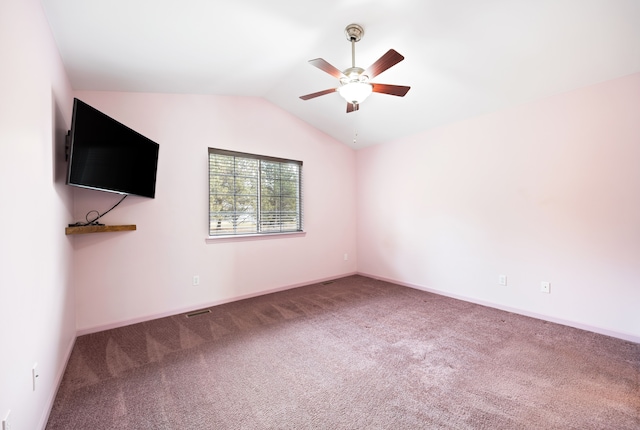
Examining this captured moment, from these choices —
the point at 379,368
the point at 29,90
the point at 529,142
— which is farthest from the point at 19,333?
the point at 529,142

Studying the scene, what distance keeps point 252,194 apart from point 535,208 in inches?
143

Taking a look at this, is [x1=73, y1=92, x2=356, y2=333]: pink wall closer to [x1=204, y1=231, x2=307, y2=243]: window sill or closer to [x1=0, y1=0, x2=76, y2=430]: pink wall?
[x1=204, y1=231, x2=307, y2=243]: window sill

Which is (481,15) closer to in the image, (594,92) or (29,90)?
(594,92)

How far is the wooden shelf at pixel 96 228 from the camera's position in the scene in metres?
2.45

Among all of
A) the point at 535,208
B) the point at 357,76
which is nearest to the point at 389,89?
the point at 357,76

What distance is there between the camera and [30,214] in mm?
1561

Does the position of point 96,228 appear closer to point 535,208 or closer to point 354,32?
point 354,32

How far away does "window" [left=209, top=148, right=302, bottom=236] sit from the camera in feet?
12.2

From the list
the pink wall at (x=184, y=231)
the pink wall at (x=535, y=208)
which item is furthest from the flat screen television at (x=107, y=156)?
the pink wall at (x=535, y=208)

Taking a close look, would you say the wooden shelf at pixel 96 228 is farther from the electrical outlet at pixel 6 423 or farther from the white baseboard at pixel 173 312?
the electrical outlet at pixel 6 423

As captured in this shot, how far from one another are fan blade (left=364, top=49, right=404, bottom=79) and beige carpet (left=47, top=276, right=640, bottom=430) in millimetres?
2372

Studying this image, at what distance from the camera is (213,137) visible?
3.65m

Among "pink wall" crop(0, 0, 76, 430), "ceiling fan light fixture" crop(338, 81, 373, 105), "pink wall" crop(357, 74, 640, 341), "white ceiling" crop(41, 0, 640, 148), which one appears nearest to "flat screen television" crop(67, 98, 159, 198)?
"pink wall" crop(0, 0, 76, 430)

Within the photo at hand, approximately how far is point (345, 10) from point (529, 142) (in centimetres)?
256
